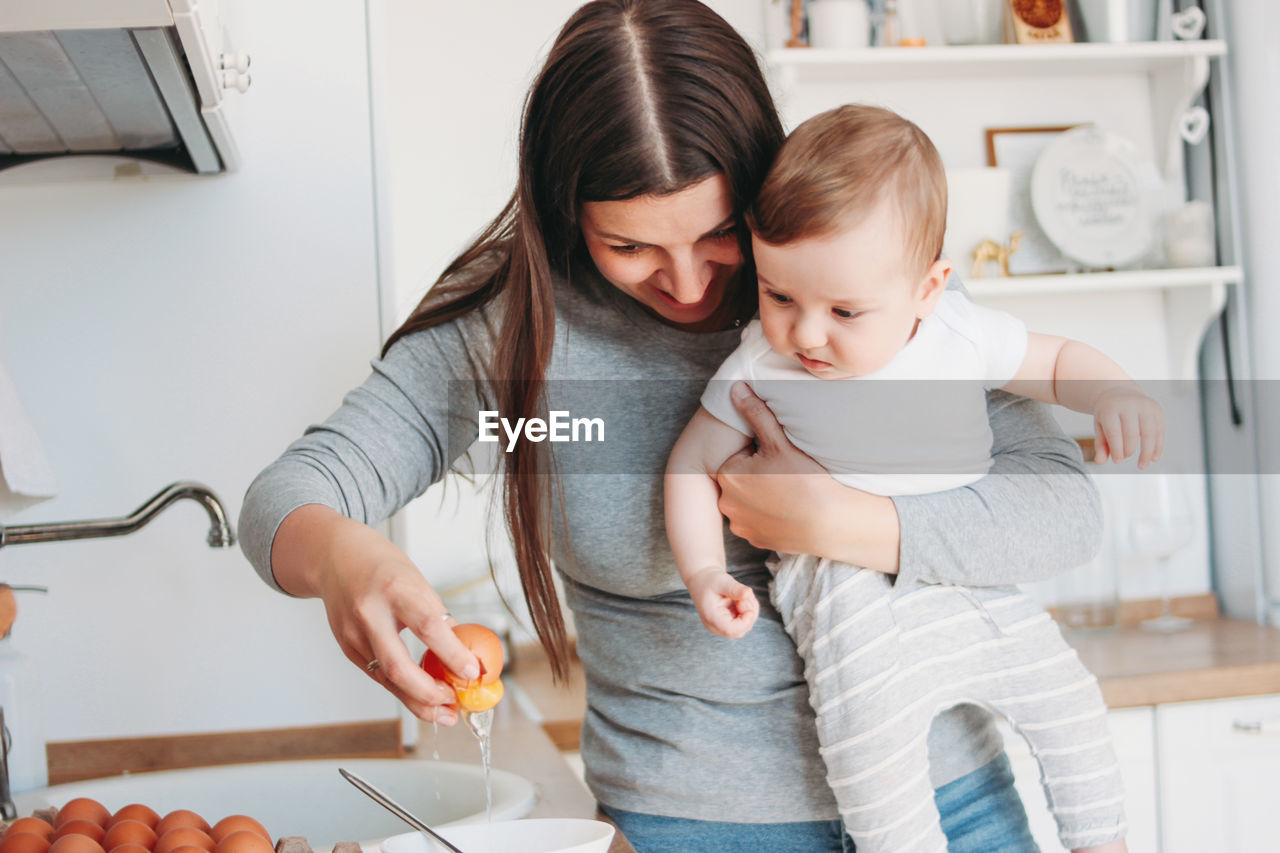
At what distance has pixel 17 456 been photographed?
4.16 feet

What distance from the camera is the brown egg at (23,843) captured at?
0.78 meters

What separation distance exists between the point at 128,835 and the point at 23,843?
70mm

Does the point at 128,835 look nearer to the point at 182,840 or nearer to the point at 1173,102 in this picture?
the point at 182,840

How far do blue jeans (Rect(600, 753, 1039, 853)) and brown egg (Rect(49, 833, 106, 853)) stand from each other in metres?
0.43

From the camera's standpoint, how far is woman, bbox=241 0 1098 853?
86 cm

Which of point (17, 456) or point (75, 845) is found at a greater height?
point (17, 456)

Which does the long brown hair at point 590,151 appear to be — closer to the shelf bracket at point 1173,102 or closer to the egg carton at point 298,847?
the egg carton at point 298,847

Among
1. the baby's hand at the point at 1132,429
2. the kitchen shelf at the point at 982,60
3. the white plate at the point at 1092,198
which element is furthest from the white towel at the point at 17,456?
the white plate at the point at 1092,198

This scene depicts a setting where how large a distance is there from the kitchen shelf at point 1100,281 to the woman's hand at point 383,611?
151 centimetres

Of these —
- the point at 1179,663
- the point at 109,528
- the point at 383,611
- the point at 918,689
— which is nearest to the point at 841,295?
the point at 918,689

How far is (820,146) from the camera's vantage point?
89 centimetres

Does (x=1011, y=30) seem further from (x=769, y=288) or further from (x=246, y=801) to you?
(x=246, y=801)

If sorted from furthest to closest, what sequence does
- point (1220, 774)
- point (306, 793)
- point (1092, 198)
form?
point (1092, 198)
point (1220, 774)
point (306, 793)

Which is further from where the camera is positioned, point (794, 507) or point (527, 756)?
point (527, 756)
